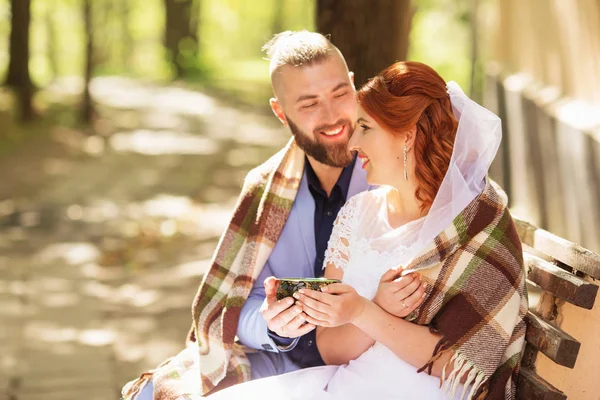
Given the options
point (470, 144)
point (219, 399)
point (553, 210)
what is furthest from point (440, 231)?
point (553, 210)

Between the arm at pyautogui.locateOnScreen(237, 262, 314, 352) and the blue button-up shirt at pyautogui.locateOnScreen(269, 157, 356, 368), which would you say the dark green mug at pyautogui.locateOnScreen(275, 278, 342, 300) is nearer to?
the arm at pyautogui.locateOnScreen(237, 262, 314, 352)

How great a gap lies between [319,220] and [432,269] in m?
0.83

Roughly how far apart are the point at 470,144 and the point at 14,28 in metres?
15.6

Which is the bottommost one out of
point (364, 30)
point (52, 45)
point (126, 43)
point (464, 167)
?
point (126, 43)

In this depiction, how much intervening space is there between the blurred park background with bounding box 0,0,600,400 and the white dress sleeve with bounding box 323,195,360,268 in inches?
36.2

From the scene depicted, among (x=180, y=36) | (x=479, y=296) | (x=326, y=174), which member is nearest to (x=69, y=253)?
(x=326, y=174)

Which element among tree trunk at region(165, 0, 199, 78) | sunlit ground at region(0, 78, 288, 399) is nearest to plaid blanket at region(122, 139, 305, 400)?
sunlit ground at region(0, 78, 288, 399)

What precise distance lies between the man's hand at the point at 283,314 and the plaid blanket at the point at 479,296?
1.26ft

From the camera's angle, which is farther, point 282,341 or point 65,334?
point 65,334

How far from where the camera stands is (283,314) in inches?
114

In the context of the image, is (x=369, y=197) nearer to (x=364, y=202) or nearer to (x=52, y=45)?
(x=364, y=202)

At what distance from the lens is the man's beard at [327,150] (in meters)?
3.54

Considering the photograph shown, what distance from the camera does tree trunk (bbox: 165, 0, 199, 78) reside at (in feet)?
86.9

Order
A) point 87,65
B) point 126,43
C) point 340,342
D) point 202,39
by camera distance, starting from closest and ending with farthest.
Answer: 1. point 340,342
2. point 87,65
3. point 126,43
4. point 202,39
